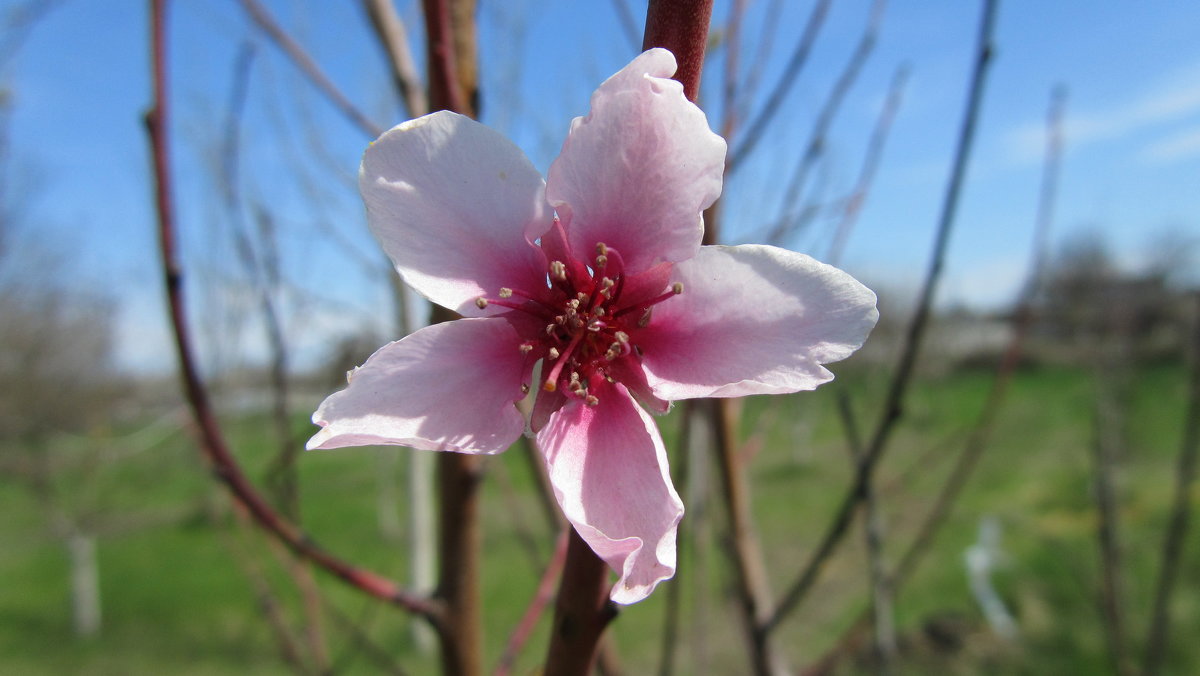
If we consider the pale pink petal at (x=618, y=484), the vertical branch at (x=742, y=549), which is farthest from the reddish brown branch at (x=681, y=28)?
the vertical branch at (x=742, y=549)

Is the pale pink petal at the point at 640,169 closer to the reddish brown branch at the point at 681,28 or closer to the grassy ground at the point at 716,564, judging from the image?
the reddish brown branch at the point at 681,28

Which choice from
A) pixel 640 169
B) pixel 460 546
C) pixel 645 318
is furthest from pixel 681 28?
pixel 460 546

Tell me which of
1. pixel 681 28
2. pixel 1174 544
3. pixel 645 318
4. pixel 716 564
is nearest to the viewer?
pixel 681 28

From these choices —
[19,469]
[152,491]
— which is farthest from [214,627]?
[152,491]

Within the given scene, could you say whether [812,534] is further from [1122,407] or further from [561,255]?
[561,255]

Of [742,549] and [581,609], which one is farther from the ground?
[581,609]

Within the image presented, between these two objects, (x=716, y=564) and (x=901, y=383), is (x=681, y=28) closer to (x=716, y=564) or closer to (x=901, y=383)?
(x=901, y=383)
